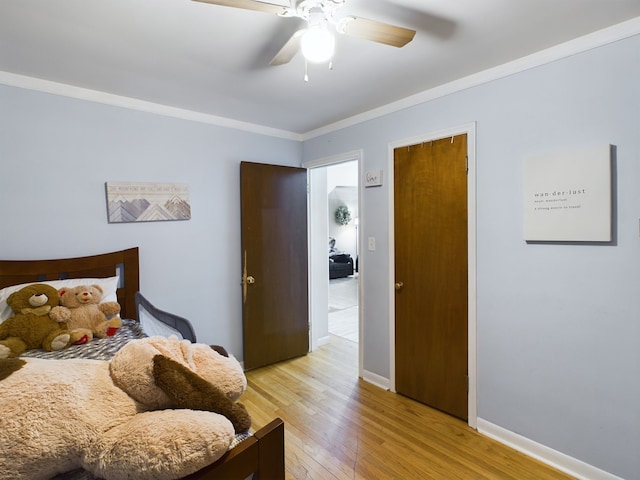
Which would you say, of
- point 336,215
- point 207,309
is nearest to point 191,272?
point 207,309

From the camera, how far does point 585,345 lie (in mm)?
1716

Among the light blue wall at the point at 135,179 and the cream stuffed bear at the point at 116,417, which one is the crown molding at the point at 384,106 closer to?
the light blue wall at the point at 135,179

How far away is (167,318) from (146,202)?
1171 mm

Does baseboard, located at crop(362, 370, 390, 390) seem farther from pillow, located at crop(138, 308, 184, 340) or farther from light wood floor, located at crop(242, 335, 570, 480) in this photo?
pillow, located at crop(138, 308, 184, 340)

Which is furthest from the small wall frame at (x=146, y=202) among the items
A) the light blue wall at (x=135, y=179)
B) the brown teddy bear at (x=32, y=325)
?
the brown teddy bear at (x=32, y=325)

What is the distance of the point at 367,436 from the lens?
2.10m

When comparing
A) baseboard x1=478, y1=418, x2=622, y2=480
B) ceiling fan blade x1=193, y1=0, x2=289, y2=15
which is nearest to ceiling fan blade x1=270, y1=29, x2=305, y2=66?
ceiling fan blade x1=193, y1=0, x2=289, y2=15

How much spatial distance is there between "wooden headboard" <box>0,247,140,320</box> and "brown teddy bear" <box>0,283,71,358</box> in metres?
0.26

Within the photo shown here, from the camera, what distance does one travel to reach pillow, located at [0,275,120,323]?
1792 mm

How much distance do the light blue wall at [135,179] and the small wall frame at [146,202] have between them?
0.05 m

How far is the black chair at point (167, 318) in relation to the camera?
1493 mm

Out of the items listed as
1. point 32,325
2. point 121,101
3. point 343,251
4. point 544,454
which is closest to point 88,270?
point 32,325

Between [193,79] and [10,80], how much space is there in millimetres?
1121

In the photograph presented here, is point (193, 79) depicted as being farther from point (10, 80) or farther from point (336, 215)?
point (336, 215)
